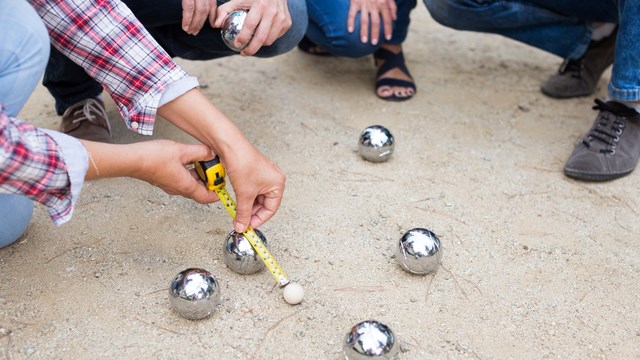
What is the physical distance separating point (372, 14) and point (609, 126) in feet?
3.81

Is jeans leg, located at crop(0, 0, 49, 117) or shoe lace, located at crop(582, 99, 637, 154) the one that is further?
shoe lace, located at crop(582, 99, 637, 154)

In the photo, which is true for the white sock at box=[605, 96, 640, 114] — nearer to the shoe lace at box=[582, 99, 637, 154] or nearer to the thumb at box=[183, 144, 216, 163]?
the shoe lace at box=[582, 99, 637, 154]

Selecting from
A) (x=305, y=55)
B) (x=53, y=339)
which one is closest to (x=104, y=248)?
(x=53, y=339)

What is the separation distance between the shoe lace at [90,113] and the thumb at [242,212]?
1135 millimetres

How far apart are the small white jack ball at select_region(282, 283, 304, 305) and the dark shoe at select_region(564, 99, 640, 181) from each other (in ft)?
4.47

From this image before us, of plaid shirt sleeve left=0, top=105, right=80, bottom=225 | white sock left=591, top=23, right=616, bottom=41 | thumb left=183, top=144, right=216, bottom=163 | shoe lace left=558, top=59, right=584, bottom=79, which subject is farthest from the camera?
shoe lace left=558, top=59, right=584, bottom=79

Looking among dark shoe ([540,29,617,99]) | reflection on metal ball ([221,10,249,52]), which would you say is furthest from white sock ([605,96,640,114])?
reflection on metal ball ([221,10,249,52])

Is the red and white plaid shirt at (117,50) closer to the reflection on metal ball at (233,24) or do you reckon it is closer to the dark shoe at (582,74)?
the reflection on metal ball at (233,24)

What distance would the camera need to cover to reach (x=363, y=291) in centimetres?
213

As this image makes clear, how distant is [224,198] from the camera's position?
2104mm

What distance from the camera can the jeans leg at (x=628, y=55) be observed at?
2.62 meters

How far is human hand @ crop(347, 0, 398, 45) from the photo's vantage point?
3.17 m

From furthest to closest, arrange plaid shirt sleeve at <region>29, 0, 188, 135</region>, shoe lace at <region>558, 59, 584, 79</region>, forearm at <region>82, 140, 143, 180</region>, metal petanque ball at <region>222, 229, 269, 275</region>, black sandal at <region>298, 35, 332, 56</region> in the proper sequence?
black sandal at <region>298, 35, 332, 56</region> → shoe lace at <region>558, 59, 584, 79</region> → metal petanque ball at <region>222, 229, 269, 275</region> → plaid shirt sleeve at <region>29, 0, 188, 135</region> → forearm at <region>82, 140, 143, 180</region>

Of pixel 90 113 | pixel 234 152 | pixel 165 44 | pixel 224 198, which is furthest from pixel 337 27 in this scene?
pixel 234 152
